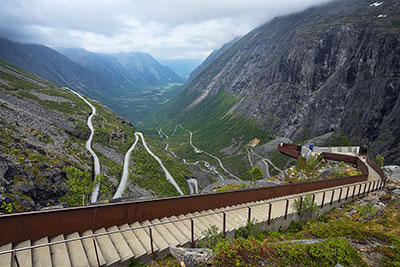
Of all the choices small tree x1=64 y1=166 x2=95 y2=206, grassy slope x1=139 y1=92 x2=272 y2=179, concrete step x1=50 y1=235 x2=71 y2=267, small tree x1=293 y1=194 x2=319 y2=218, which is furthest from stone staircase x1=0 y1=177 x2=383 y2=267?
grassy slope x1=139 y1=92 x2=272 y2=179

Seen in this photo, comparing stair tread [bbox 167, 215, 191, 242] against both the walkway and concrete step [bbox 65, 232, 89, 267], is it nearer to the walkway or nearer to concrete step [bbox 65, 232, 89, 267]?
the walkway

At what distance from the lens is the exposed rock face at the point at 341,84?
83.9 m

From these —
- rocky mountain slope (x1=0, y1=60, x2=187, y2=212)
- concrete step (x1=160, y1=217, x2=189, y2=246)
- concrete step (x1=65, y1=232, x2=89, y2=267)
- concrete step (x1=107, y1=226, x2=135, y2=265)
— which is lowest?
rocky mountain slope (x1=0, y1=60, x2=187, y2=212)

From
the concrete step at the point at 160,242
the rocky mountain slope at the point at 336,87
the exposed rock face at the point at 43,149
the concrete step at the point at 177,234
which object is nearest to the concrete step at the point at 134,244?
the concrete step at the point at 160,242

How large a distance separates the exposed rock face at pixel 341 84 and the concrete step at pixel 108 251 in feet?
280

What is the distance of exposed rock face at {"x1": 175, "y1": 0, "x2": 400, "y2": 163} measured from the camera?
83.9 metres

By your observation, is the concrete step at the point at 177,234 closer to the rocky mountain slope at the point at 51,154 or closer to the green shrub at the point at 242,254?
the green shrub at the point at 242,254

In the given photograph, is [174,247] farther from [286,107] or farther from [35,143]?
[286,107]

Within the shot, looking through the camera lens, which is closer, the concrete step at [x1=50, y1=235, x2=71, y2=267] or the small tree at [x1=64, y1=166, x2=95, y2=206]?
the concrete step at [x1=50, y1=235, x2=71, y2=267]

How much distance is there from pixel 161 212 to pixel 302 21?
749 ft

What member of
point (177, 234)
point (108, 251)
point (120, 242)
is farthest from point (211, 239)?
point (108, 251)

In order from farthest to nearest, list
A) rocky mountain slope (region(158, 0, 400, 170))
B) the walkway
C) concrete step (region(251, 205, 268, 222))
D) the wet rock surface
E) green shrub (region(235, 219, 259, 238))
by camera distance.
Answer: rocky mountain slope (region(158, 0, 400, 170)), concrete step (region(251, 205, 268, 222)), green shrub (region(235, 219, 259, 238)), the wet rock surface, the walkway

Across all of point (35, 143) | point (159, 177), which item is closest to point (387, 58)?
point (159, 177)

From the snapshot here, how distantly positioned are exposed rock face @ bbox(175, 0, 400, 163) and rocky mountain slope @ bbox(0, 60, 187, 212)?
7738cm
